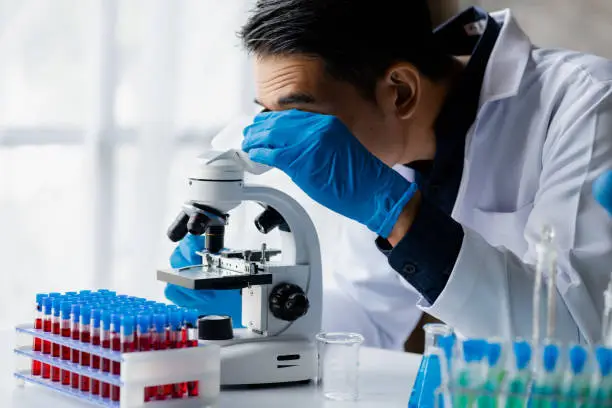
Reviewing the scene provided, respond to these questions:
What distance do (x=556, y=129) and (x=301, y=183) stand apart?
601 mm

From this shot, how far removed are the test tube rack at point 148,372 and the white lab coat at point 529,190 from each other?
500mm

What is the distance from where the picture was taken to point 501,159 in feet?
7.23

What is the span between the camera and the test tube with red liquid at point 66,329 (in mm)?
1604

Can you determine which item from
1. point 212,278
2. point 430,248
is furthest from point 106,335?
point 430,248

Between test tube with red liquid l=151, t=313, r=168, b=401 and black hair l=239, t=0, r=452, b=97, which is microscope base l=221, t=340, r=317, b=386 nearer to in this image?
test tube with red liquid l=151, t=313, r=168, b=401

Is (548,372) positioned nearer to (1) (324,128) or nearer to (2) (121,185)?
(1) (324,128)

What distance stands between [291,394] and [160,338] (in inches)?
12.4

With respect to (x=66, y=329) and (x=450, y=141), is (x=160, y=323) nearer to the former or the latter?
(x=66, y=329)

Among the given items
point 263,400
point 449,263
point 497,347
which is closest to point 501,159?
point 449,263

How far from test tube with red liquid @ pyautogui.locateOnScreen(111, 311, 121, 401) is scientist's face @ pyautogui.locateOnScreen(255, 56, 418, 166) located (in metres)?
0.72

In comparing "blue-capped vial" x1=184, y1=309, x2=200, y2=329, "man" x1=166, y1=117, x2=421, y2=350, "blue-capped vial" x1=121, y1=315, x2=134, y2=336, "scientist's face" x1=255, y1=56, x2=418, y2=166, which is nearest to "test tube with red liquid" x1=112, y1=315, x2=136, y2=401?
"blue-capped vial" x1=121, y1=315, x2=134, y2=336

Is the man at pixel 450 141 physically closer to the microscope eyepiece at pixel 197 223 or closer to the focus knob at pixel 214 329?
the microscope eyepiece at pixel 197 223

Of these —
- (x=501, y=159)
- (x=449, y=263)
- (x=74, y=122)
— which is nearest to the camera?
(x=449, y=263)

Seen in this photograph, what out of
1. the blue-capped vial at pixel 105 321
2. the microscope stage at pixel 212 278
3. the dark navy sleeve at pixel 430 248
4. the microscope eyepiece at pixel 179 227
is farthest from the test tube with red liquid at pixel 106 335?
the dark navy sleeve at pixel 430 248
